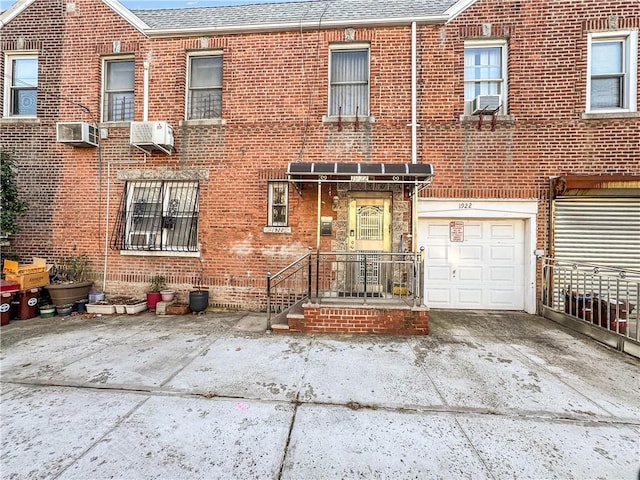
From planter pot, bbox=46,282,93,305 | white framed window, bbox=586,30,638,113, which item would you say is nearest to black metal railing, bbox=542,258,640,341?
white framed window, bbox=586,30,638,113

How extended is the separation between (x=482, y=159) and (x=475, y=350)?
4.20 meters

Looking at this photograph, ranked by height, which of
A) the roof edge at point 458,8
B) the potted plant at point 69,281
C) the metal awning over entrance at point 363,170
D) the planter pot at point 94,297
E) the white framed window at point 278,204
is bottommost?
the planter pot at point 94,297

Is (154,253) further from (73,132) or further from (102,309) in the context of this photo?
(73,132)

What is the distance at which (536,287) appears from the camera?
629cm

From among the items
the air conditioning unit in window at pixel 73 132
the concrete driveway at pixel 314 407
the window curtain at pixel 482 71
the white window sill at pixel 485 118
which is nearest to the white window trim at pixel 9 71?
the air conditioning unit in window at pixel 73 132

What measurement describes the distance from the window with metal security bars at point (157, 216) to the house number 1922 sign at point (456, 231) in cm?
611

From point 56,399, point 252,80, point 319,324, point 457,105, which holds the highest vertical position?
point 252,80

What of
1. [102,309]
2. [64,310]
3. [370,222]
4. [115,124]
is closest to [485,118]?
[370,222]

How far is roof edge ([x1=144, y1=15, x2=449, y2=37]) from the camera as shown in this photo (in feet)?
20.8

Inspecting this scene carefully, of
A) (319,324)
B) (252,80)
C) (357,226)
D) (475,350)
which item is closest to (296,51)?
(252,80)

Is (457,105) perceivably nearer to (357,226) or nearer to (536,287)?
(357,226)

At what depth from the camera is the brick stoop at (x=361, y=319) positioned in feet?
16.3

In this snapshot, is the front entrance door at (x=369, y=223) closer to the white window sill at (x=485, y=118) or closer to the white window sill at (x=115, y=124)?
the white window sill at (x=485, y=118)

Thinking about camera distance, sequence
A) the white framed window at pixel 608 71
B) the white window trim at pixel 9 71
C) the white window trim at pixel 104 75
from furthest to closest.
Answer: the white window trim at pixel 9 71
the white window trim at pixel 104 75
the white framed window at pixel 608 71
